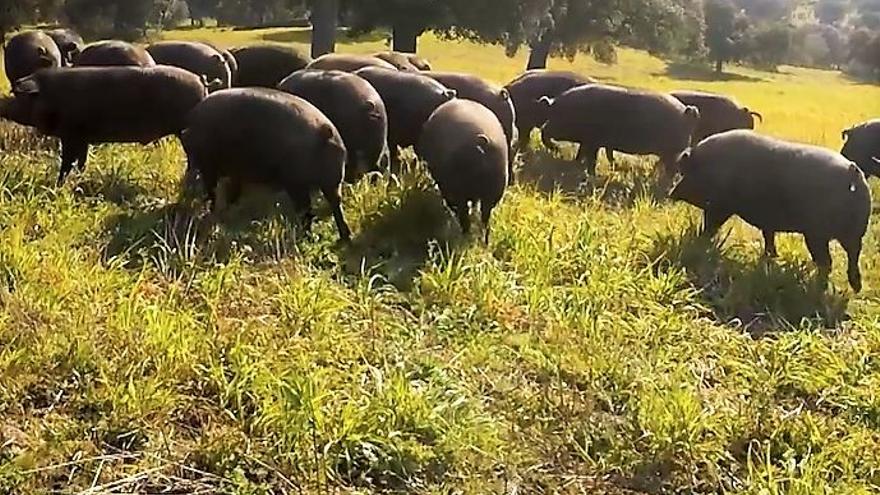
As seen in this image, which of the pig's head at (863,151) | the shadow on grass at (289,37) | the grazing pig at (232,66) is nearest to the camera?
the grazing pig at (232,66)

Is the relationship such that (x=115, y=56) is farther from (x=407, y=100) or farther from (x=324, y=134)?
(x=324, y=134)

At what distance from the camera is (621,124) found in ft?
36.0

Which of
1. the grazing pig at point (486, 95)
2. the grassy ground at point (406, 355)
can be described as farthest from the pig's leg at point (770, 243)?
the grazing pig at point (486, 95)

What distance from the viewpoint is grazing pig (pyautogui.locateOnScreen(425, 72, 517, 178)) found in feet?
30.9

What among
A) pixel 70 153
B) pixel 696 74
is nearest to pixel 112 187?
pixel 70 153

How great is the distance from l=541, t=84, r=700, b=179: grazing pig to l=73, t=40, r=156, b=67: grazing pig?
4.45 metres

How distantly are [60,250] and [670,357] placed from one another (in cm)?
322

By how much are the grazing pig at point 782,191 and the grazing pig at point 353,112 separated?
96.3 inches

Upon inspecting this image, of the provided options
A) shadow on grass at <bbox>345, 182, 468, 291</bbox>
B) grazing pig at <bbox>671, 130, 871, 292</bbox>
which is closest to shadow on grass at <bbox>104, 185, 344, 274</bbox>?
shadow on grass at <bbox>345, 182, 468, 291</bbox>

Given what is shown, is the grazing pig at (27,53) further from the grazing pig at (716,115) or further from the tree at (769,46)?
the tree at (769,46)

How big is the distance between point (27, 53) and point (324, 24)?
410 inches

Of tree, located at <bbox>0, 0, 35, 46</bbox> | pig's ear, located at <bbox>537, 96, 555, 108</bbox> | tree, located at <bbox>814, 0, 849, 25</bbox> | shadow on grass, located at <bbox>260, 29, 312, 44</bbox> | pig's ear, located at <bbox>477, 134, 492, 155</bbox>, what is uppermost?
pig's ear, located at <bbox>477, 134, 492, 155</bbox>

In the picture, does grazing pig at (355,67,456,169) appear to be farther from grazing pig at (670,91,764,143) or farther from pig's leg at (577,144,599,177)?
grazing pig at (670,91,764,143)

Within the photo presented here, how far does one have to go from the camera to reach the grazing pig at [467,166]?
685 centimetres
